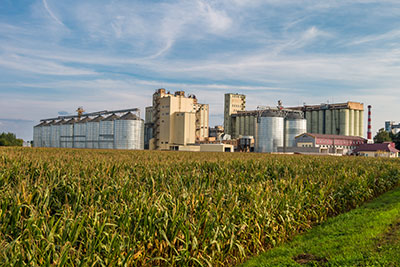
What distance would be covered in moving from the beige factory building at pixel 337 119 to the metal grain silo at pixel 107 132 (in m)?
69.3

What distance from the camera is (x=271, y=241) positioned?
1015 cm

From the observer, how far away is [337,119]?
115375mm

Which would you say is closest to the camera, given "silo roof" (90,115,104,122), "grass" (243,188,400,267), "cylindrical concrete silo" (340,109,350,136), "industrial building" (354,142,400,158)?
"grass" (243,188,400,267)

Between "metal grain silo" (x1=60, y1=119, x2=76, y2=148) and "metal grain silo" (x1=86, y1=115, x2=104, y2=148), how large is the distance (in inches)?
433

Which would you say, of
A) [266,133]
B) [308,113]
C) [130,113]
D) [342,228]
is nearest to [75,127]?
[130,113]

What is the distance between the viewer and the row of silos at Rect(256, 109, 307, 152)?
97625 mm

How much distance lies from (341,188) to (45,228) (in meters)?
12.8

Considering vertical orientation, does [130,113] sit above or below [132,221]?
above

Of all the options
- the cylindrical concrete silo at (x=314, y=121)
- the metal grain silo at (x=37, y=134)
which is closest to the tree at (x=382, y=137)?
the cylindrical concrete silo at (x=314, y=121)

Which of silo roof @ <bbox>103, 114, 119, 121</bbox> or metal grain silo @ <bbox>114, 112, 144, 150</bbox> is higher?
silo roof @ <bbox>103, 114, 119, 121</bbox>

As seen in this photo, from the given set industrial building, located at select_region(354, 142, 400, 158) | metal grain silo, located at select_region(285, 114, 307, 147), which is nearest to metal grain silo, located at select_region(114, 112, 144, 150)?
metal grain silo, located at select_region(285, 114, 307, 147)

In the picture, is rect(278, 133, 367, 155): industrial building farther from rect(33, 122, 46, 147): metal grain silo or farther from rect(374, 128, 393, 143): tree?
rect(33, 122, 46, 147): metal grain silo

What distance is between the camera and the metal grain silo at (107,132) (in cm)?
10006

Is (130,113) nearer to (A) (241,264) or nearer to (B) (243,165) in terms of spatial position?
(B) (243,165)
